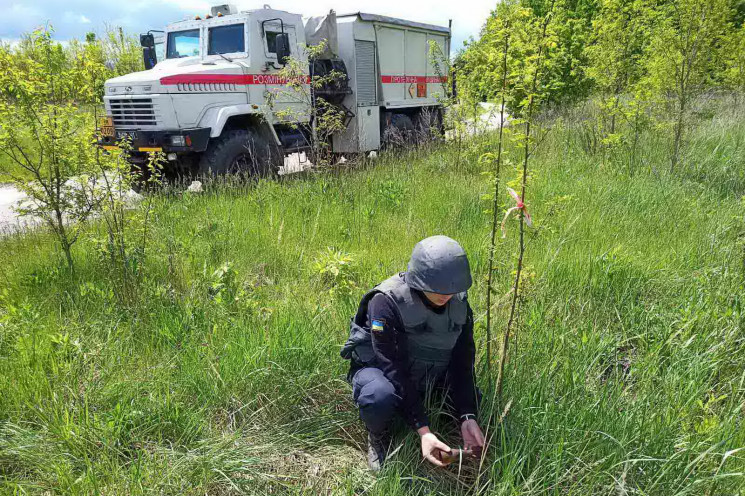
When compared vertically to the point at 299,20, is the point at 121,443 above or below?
below

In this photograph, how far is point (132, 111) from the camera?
19.5 feet

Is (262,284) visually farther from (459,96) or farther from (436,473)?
(459,96)

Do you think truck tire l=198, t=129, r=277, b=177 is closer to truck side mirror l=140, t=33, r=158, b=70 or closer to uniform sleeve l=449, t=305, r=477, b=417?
truck side mirror l=140, t=33, r=158, b=70

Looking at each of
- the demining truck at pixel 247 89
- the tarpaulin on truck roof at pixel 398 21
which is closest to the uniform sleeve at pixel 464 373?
the demining truck at pixel 247 89

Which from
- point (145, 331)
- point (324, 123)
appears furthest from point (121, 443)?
point (324, 123)

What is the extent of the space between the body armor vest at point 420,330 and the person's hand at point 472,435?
26 cm

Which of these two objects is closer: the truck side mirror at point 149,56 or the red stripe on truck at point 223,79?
the red stripe on truck at point 223,79

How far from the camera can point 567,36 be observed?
37.1 ft

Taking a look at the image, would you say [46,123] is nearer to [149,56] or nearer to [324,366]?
[324,366]

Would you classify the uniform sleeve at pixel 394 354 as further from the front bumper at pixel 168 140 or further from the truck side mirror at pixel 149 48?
the truck side mirror at pixel 149 48

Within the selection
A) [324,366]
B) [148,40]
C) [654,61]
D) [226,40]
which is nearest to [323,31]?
[226,40]

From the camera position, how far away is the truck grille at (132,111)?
579cm

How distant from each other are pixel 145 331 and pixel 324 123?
11.6 ft

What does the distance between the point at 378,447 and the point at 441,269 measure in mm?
810
